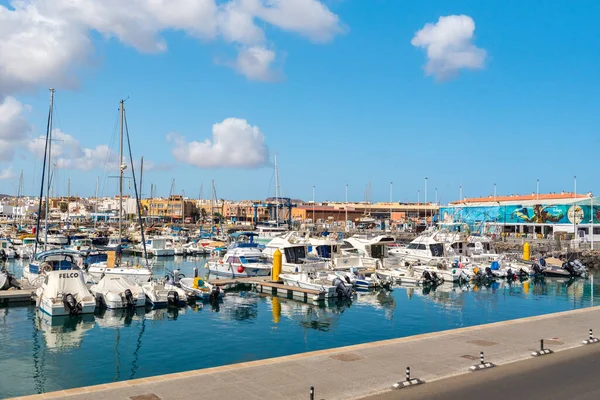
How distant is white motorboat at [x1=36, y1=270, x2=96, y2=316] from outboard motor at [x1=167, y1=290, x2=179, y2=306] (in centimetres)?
425

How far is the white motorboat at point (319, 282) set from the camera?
3500cm

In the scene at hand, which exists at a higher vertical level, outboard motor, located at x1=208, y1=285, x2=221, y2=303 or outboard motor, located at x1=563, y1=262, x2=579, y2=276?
outboard motor, located at x1=563, y1=262, x2=579, y2=276

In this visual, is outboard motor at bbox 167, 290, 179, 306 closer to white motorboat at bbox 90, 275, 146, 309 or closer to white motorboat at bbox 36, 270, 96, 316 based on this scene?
white motorboat at bbox 90, 275, 146, 309

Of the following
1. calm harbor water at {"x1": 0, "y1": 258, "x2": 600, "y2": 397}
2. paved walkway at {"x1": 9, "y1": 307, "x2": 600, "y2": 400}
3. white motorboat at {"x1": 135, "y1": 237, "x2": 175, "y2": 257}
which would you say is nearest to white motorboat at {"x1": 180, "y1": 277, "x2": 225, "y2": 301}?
calm harbor water at {"x1": 0, "y1": 258, "x2": 600, "y2": 397}

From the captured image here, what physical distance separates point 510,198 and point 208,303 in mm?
97757

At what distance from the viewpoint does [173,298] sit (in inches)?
1235

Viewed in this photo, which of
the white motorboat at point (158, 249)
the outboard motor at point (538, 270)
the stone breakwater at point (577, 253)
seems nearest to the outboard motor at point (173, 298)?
the outboard motor at point (538, 270)

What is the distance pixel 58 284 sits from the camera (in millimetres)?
28672

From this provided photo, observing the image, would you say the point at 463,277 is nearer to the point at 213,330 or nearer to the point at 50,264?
→ the point at 213,330

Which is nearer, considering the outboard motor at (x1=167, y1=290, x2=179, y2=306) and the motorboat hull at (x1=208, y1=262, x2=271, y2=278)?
the outboard motor at (x1=167, y1=290, x2=179, y2=306)

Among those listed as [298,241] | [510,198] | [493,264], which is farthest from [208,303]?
[510,198]

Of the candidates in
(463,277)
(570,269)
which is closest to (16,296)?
(463,277)

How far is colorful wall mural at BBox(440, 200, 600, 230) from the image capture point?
85688mm

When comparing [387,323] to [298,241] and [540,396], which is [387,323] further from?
[298,241]
